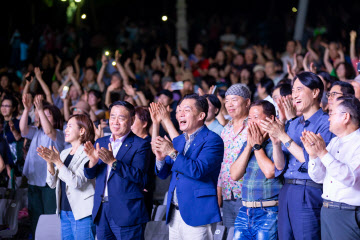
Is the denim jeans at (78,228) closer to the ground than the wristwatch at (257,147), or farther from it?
closer to the ground

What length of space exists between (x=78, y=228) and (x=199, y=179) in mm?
1304

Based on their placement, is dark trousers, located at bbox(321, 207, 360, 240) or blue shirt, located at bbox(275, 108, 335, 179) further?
blue shirt, located at bbox(275, 108, 335, 179)

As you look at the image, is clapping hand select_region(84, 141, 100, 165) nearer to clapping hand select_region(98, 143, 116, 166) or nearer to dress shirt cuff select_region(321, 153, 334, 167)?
clapping hand select_region(98, 143, 116, 166)

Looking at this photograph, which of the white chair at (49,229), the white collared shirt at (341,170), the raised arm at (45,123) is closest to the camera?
the white collared shirt at (341,170)

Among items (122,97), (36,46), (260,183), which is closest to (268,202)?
(260,183)

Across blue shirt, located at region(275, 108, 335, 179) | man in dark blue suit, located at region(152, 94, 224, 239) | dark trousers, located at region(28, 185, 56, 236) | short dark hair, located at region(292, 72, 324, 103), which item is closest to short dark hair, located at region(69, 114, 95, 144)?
man in dark blue suit, located at region(152, 94, 224, 239)

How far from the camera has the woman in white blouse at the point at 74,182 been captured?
466 cm

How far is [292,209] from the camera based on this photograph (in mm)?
3832

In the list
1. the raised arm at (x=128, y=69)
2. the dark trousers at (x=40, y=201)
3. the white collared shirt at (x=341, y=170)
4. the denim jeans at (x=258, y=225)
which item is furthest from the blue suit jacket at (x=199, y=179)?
the raised arm at (x=128, y=69)

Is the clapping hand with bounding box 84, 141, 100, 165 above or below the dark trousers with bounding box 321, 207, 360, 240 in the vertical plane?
above

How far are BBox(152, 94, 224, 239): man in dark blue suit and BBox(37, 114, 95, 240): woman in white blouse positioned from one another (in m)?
0.84

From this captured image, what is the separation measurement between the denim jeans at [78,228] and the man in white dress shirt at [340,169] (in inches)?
81.3

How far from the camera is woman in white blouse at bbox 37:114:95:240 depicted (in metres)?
4.66

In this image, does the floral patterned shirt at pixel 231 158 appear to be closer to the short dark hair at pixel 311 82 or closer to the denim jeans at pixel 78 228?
the short dark hair at pixel 311 82
